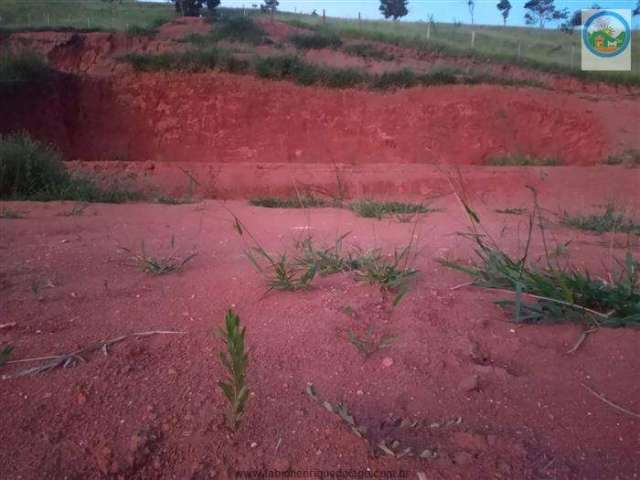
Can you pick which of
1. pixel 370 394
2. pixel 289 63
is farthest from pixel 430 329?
pixel 289 63

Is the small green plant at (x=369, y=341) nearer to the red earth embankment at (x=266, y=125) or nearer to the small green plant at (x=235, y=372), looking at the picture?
the small green plant at (x=235, y=372)

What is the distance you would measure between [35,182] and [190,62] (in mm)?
9310

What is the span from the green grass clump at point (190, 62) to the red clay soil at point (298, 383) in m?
13.4

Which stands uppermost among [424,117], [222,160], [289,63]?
[289,63]

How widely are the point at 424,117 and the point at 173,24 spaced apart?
1347 cm

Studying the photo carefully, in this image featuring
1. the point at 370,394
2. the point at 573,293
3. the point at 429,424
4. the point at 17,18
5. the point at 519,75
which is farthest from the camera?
the point at 17,18

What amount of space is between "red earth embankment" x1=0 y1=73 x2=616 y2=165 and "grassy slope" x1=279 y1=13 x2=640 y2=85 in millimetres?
8703

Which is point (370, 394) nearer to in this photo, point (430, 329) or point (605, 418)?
point (430, 329)

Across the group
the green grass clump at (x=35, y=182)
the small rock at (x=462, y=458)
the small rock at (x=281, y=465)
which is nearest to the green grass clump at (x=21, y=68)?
the green grass clump at (x=35, y=182)

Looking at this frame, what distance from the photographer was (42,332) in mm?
1935

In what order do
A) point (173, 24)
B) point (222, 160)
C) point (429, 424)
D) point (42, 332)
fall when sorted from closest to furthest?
point (429, 424)
point (42, 332)
point (222, 160)
point (173, 24)

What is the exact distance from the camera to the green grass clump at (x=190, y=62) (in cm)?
1487

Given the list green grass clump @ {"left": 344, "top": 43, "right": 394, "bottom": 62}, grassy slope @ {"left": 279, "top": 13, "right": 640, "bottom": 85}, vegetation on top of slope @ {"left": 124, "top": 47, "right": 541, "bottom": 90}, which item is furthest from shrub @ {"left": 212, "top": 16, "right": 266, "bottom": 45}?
grassy slope @ {"left": 279, "top": 13, "right": 640, "bottom": 85}

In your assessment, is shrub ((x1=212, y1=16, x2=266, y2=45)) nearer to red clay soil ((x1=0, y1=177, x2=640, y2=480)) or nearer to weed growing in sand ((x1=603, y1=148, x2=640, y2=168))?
weed growing in sand ((x1=603, y1=148, x2=640, y2=168))
